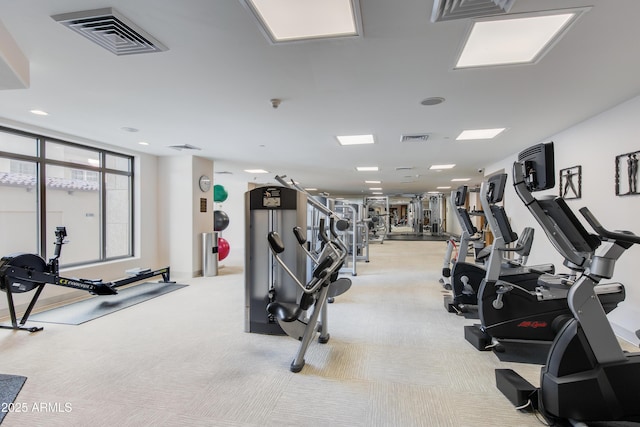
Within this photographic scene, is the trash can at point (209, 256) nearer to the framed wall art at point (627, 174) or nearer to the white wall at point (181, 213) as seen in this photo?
the white wall at point (181, 213)

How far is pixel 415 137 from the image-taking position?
485 centimetres

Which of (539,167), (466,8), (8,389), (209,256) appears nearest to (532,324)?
(539,167)

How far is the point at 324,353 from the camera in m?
2.98

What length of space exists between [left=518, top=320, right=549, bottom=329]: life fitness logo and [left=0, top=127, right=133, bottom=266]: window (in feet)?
20.7

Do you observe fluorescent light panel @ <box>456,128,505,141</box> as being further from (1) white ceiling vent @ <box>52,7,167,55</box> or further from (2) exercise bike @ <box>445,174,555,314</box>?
(1) white ceiling vent @ <box>52,7,167,55</box>

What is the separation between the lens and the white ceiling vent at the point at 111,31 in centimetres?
185

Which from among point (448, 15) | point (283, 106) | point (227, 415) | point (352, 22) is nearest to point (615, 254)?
point (448, 15)

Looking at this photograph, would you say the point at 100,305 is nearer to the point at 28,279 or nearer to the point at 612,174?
the point at 28,279

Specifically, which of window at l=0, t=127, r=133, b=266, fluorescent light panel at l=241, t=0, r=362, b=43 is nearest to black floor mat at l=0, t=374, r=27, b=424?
window at l=0, t=127, r=133, b=266

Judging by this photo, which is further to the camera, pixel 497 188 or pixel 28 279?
pixel 28 279

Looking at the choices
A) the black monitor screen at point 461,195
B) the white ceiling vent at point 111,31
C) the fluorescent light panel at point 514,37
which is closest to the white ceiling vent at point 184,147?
the white ceiling vent at point 111,31

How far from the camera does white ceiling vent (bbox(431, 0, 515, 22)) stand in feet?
5.60

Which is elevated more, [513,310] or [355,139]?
[355,139]

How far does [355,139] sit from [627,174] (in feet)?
10.9
